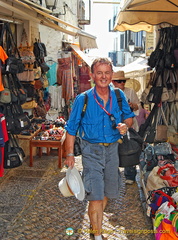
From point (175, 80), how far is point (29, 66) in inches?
124

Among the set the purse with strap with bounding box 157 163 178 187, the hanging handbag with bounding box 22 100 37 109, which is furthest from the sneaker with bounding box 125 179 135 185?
the hanging handbag with bounding box 22 100 37 109

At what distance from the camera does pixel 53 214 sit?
463 cm

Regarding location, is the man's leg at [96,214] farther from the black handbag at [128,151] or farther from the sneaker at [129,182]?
the sneaker at [129,182]

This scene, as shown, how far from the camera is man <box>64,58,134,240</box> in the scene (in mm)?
3672

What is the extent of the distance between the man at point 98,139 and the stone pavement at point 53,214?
1.85 ft

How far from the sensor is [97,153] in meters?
3.70

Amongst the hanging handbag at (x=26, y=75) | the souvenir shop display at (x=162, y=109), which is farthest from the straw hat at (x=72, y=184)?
the hanging handbag at (x=26, y=75)

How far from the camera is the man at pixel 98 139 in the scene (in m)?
3.67

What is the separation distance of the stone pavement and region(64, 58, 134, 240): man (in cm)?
57

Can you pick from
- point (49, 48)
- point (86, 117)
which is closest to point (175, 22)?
point (86, 117)

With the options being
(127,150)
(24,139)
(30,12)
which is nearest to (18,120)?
(24,139)

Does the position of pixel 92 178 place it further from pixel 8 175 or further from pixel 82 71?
pixel 82 71

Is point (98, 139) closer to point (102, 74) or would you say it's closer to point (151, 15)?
point (102, 74)

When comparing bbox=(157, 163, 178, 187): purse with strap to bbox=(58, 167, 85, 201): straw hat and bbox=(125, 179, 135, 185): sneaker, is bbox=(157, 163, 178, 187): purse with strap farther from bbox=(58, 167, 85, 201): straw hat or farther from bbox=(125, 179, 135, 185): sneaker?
bbox=(125, 179, 135, 185): sneaker
